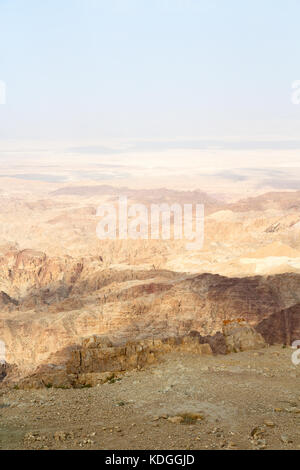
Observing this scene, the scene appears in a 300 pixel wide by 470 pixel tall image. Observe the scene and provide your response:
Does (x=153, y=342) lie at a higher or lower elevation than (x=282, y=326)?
higher

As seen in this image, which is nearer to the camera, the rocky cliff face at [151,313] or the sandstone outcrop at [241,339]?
the sandstone outcrop at [241,339]

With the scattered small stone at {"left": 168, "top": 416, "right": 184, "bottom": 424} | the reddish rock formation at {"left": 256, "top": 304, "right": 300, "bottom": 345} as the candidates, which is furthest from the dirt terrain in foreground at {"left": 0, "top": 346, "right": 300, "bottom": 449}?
the reddish rock formation at {"left": 256, "top": 304, "right": 300, "bottom": 345}

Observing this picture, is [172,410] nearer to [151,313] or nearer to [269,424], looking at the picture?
[269,424]

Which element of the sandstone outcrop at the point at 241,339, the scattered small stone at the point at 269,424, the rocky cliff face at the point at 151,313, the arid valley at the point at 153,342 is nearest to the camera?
the scattered small stone at the point at 269,424

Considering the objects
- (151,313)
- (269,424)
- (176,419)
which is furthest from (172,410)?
(151,313)

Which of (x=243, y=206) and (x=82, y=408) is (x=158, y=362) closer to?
(x=82, y=408)

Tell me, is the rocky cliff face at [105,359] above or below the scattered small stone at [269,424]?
below

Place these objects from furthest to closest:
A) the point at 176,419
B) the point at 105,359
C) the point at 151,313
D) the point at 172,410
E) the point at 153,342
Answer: the point at 151,313
the point at 153,342
the point at 105,359
the point at 172,410
the point at 176,419

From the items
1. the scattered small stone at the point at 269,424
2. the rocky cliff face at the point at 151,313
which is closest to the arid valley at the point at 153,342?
the scattered small stone at the point at 269,424

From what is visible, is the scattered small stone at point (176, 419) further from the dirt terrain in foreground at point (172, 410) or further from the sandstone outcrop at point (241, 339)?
the sandstone outcrop at point (241, 339)
